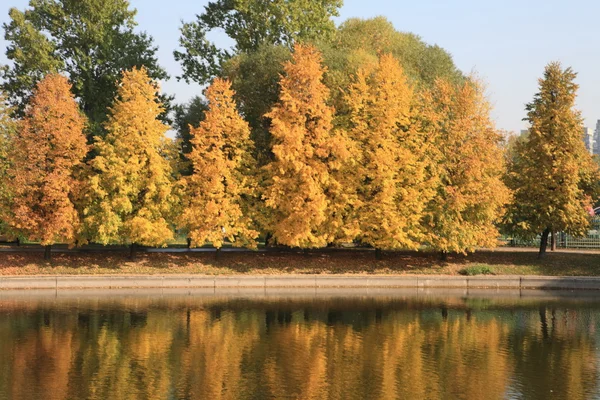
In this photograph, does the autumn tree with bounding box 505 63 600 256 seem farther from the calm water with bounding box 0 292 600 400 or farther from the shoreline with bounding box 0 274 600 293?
the calm water with bounding box 0 292 600 400

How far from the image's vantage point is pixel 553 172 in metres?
52.9

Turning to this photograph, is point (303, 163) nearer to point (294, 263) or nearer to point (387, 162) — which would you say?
point (387, 162)

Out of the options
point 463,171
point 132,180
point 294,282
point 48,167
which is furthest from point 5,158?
point 463,171

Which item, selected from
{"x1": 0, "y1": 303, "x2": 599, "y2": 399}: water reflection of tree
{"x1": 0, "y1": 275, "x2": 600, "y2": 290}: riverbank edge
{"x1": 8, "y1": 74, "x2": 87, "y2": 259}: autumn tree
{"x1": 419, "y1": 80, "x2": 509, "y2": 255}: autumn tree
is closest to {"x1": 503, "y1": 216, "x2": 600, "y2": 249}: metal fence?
{"x1": 419, "y1": 80, "x2": 509, "y2": 255}: autumn tree

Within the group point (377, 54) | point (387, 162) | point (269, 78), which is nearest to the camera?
point (387, 162)

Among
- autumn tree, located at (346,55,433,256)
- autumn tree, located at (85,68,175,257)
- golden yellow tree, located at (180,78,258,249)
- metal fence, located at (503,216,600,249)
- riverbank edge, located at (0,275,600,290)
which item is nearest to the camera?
riverbank edge, located at (0,275,600,290)

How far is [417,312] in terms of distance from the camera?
3750 centimetres

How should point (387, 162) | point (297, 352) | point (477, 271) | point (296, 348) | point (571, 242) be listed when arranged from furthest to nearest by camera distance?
point (571, 242)
point (387, 162)
point (477, 271)
point (296, 348)
point (297, 352)

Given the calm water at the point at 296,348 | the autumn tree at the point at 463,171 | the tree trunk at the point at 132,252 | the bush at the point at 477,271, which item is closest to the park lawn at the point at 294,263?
the bush at the point at 477,271

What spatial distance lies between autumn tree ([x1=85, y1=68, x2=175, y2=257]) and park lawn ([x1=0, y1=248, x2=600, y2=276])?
1.65 metres

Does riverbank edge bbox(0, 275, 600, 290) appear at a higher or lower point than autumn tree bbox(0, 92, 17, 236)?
lower

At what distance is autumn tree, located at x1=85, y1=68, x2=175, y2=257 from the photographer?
163ft

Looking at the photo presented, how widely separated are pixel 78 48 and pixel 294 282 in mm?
29847

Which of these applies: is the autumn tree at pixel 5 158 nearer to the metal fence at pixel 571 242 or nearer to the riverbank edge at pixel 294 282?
the riverbank edge at pixel 294 282
